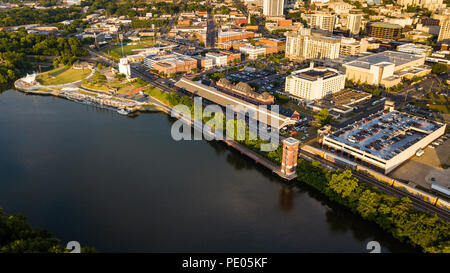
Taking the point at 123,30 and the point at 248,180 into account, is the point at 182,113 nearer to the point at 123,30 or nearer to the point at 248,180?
the point at 248,180

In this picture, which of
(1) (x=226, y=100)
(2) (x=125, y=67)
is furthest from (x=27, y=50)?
(1) (x=226, y=100)

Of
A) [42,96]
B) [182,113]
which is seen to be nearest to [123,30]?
[42,96]

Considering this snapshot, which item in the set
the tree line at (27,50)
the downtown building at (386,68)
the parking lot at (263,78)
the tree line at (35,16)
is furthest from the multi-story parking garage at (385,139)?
the tree line at (35,16)

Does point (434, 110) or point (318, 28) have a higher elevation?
point (318, 28)

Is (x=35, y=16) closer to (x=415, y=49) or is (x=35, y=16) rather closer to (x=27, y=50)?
(x=27, y=50)

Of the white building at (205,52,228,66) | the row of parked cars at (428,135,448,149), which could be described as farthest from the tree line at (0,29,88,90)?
the row of parked cars at (428,135,448,149)

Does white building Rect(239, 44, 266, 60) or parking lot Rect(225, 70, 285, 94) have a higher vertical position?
white building Rect(239, 44, 266, 60)

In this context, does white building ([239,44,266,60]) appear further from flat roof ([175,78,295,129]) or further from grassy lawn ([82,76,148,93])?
grassy lawn ([82,76,148,93])
